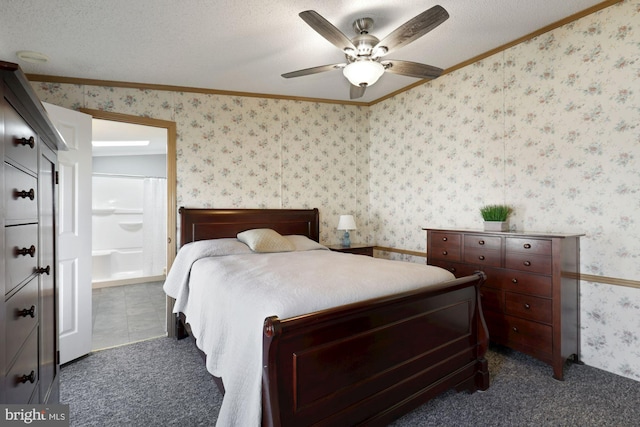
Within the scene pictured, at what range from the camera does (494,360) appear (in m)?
2.53

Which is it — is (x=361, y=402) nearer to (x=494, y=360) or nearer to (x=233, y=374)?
(x=233, y=374)

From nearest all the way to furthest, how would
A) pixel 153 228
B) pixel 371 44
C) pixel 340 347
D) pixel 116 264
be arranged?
pixel 340 347 → pixel 371 44 → pixel 116 264 → pixel 153 228

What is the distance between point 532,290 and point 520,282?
93 mm

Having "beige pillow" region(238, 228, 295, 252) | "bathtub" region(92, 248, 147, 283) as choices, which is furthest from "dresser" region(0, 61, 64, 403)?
"bathtub" region(92, 248, 147, 283)

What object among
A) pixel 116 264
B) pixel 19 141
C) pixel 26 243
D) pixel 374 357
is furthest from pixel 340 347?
pixel 116 264

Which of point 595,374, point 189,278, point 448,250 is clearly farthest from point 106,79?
point 595,374

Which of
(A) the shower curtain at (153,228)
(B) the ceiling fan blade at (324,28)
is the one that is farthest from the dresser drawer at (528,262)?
(A) the shower curtain at (153,228)

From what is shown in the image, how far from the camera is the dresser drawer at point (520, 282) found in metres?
2.29

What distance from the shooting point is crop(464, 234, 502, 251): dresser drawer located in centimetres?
257

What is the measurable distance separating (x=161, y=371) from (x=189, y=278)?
0.72m

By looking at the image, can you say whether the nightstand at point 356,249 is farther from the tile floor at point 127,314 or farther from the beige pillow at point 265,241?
the tile floor at point 127,314

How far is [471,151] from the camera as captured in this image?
3223 mm

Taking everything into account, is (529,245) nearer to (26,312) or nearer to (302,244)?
(302,244)

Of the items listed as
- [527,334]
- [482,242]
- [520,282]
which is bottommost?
[527,334]
